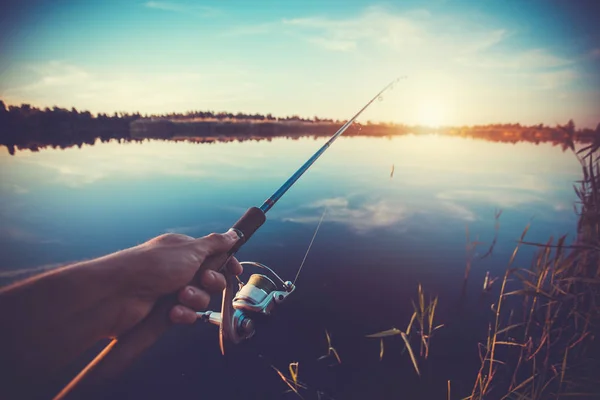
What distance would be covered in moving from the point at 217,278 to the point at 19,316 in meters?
0.70

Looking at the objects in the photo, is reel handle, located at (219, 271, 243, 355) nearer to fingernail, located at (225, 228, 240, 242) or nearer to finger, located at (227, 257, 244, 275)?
finger, located at (227, 257, 244, 275)

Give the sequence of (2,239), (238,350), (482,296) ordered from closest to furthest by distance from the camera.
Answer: (238,350), (482,296), (2,239)

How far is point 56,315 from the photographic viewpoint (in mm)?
963

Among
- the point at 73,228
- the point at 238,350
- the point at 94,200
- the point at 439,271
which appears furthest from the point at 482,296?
the point at 94,200

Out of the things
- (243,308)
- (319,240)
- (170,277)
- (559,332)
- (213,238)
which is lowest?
(559,332)

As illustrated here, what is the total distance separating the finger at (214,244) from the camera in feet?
4.56

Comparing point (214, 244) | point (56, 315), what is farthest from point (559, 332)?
point (56, 315)

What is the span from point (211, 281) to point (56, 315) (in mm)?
580

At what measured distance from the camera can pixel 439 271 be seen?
4648 millimetres

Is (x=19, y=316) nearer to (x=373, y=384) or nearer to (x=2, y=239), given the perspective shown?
(x=373, y=384)

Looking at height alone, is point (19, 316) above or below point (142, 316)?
above

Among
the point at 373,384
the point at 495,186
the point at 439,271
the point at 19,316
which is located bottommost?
the point at 373,384

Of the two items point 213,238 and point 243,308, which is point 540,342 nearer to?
point 243,308

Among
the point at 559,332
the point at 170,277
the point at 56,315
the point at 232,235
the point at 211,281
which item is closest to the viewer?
the point at 56,315
